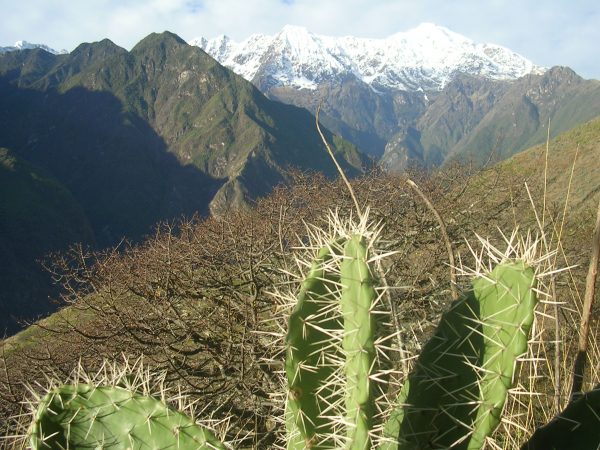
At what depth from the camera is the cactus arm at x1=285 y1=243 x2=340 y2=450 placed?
1.49 m

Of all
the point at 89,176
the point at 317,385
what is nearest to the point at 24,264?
the point at 89,176

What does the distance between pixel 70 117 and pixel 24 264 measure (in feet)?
334

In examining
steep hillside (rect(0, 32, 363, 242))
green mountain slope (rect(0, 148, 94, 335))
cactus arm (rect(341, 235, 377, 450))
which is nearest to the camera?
cactus arm (rect(341, 235, 377, 450))

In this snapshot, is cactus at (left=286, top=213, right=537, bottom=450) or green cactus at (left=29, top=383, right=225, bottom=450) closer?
cactus at (left=286, top=213, right=537, bottom=450)

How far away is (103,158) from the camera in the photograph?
543 ft

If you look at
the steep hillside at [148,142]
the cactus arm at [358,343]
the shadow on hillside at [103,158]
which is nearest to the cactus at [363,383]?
the cactus arm at [358,343]

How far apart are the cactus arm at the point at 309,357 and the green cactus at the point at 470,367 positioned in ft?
0.82

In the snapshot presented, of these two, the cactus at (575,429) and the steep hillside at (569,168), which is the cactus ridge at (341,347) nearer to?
the cactus at (575,429)

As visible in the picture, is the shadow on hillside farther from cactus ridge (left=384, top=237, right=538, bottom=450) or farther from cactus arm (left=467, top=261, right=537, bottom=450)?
cactus arm (left=467, top=261, right=537, bottom=450)

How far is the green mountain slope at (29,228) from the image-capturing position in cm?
8169

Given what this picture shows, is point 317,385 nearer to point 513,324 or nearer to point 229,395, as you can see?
point 513,324

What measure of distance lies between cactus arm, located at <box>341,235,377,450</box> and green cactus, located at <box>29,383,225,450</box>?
0.49 m

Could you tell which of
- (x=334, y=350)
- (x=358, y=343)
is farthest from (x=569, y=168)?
(x=358, y=343)

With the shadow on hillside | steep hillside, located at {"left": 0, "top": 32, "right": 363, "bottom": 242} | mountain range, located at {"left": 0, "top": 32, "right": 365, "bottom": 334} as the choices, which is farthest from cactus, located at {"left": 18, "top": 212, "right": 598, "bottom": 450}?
the shadow on hillside
